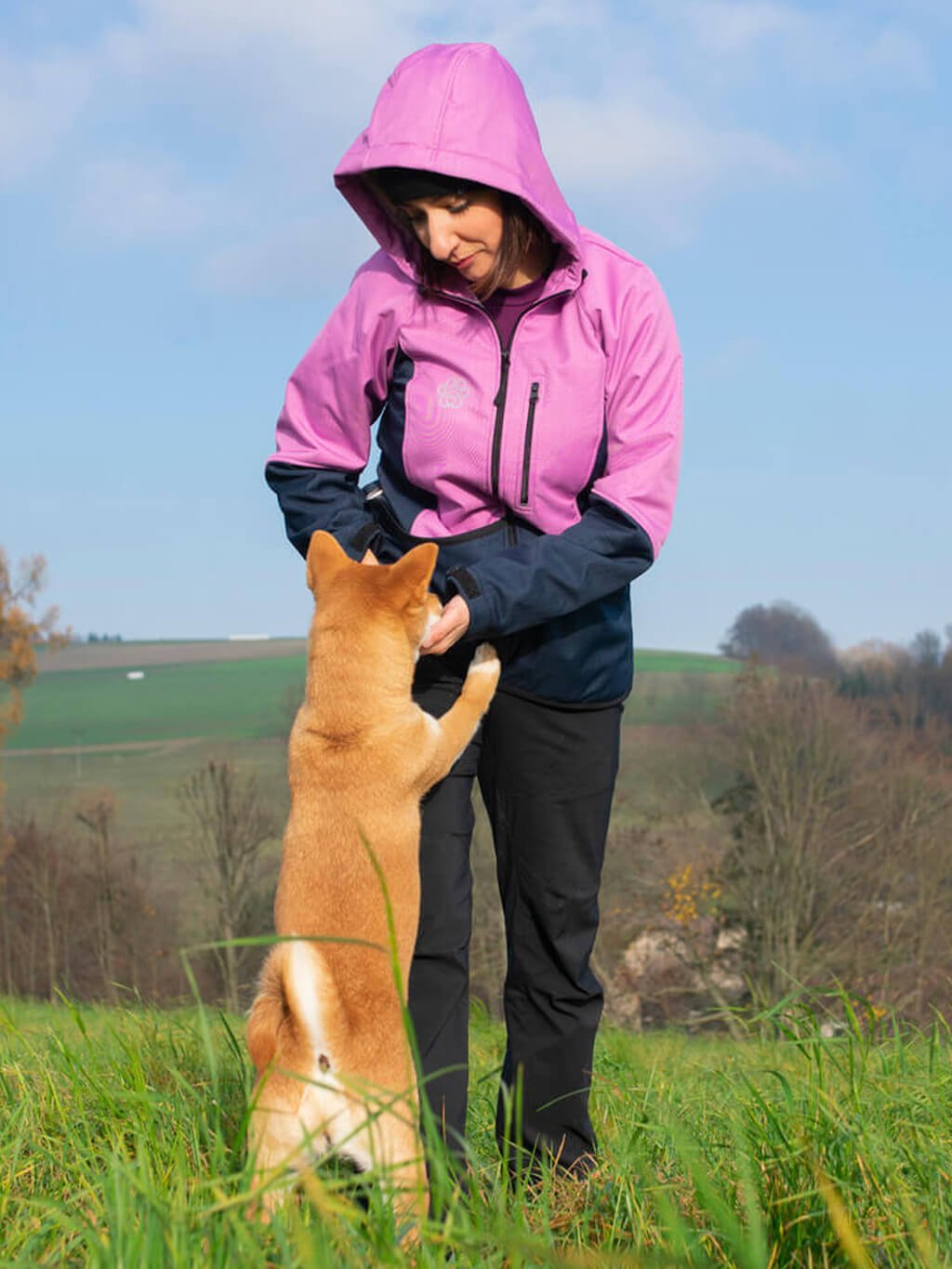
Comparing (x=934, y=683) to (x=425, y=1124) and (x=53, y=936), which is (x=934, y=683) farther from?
(x=425, y=1124)

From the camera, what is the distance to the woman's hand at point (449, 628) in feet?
11.2

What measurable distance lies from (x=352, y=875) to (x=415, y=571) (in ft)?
2.89

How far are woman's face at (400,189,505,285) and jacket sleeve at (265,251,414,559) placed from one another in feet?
0.77

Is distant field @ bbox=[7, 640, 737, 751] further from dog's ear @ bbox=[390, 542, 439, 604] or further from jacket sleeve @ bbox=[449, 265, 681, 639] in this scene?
dog's ear @ bbox=[390, 542, 439, 604]

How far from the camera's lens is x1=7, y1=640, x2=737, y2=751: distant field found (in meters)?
48.5

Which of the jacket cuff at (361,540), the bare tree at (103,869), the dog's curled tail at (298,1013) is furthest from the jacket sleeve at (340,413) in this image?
the bare tree at (103,869)

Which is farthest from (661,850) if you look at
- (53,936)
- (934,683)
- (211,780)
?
(934,683)

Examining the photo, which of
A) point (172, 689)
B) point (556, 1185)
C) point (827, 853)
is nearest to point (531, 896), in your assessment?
point (556, 1185)

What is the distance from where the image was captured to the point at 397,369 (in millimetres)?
3713

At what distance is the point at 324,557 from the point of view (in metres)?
3.47

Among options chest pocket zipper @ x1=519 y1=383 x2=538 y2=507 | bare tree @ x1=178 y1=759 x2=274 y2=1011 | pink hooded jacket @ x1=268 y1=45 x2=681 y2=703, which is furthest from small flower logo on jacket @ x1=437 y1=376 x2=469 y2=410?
bare tree @ x1=178 y1=759 x2=274 y2=1011

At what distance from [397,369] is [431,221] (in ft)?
1.48

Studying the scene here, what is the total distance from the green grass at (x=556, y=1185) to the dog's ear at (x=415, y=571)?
1274 millimetres

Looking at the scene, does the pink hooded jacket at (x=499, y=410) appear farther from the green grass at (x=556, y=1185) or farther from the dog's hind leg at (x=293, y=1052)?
the green grass at (x=556, y=1185)
